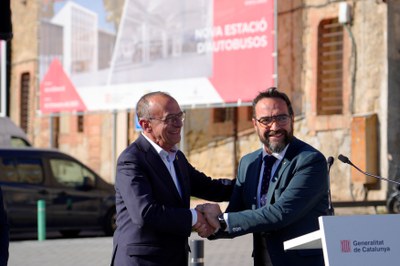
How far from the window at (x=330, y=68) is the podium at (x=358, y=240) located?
17.0 meters

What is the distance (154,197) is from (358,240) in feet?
3.65

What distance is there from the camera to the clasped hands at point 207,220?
17.9ft

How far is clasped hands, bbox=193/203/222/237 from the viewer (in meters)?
5.46

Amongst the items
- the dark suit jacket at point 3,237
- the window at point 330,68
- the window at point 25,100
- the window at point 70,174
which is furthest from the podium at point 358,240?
the window at point 25,100

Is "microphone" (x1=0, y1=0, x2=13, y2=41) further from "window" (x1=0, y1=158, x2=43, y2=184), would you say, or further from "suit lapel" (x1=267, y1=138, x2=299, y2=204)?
"window" (x1=0, y1=158, x2=43, y2=184)

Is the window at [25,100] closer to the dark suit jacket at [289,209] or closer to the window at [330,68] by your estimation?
the window at [330,68]

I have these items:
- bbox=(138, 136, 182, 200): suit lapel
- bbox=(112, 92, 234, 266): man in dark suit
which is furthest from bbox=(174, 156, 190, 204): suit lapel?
bbox=(138, 136, 182, 200): suit lapel

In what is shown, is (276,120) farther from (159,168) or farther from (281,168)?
(159,168)

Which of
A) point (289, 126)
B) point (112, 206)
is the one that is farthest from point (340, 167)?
point (289, 126)

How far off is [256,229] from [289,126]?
1.94 feet

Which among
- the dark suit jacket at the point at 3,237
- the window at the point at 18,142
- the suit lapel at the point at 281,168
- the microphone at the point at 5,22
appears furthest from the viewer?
the window at the point at 18,142

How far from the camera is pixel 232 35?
22.5 m

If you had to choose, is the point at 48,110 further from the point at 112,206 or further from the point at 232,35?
the point at 112,206

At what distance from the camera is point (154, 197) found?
5.43m
